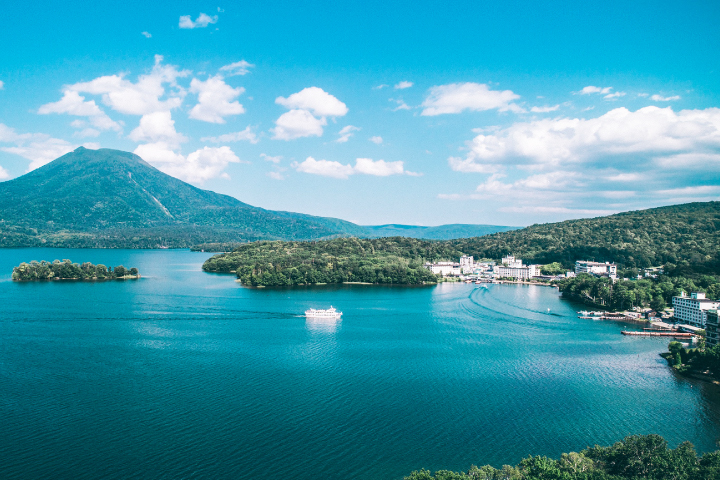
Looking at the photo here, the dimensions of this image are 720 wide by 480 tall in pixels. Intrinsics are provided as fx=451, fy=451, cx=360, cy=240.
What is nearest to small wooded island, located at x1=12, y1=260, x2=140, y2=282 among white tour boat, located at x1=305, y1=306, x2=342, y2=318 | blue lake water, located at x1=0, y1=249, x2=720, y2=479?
blue lake water, located at x1=0, y1=249, x2=720, y2=479

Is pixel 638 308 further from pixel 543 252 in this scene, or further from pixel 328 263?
pixel 543 252

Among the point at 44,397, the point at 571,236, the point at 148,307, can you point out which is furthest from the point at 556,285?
the point at 44,397

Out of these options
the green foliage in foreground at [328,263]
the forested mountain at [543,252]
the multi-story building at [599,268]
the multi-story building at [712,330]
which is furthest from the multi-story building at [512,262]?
the multi-story building at [712,330]

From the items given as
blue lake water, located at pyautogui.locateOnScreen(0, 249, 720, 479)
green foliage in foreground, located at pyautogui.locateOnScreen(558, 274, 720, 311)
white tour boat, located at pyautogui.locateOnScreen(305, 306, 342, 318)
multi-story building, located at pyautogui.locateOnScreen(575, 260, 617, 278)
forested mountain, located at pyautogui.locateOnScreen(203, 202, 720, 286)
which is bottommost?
A: blue lake water, located at pyautogui.locateOnScreen(0, 249, 720, 479)

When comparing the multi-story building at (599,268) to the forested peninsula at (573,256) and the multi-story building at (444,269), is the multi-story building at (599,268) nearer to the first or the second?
the forested peninsula at (573,256)

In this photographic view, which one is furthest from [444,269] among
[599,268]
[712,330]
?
[712,330]

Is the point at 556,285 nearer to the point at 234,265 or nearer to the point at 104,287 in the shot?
the point at 234,265

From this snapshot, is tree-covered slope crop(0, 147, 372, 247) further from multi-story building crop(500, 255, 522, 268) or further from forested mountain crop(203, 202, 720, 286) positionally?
multi-story building crop(500, 255, 522, 268)
